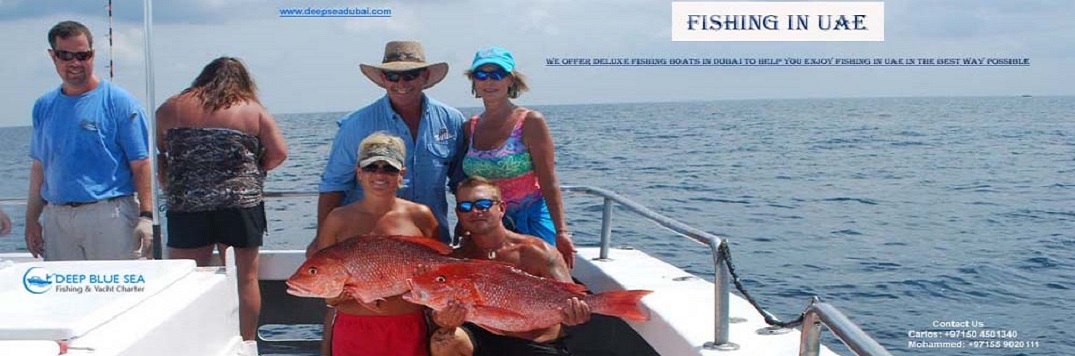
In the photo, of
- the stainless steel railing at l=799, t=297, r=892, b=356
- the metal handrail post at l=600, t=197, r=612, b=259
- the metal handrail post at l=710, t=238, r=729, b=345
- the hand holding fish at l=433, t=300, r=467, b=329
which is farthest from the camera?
the metal handrail post at l=600, t=197, r=612, b=259

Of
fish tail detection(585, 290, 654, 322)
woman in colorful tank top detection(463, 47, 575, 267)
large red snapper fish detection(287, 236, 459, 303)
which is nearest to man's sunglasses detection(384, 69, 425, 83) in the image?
woman in colorful tank top detection(463, 47, 575, 267)

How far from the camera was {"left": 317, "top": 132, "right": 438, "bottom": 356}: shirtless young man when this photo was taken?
3615 mm

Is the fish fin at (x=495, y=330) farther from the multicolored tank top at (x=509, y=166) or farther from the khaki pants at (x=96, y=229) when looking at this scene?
the khaki pants at (x=96, y=229)

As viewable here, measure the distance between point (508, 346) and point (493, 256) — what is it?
32 centimetres

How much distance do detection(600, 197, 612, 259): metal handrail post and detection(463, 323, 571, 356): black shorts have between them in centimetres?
111

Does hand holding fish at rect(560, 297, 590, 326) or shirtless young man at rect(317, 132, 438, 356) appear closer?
hand holding fish at rect(560, 297, 590, 326)

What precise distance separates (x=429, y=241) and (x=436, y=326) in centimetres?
43

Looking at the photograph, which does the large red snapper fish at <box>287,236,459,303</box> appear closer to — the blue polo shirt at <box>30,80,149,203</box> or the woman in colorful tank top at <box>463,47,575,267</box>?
the woman in colorful tank top at <box>463,47,575,267</box>

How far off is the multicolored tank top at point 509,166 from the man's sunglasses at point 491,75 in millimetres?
181

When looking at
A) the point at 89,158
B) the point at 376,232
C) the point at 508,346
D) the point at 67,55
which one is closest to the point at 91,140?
the point at 89,158

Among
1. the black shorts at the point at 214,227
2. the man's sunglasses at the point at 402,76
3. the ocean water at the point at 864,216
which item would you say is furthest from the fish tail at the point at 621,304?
the ocean water at the point at 864,216

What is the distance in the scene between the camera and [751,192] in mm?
24688

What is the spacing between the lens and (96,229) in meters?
4.52

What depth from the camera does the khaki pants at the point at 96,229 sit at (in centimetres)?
452
